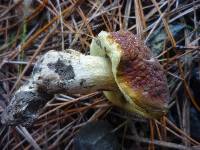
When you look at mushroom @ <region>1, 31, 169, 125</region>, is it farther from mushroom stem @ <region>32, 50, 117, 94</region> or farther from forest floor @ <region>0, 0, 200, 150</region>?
forest floor @ <region>0, 0, 200, 150</region>

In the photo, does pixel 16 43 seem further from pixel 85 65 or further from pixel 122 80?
pixel 122 80

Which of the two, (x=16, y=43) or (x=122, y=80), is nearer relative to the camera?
(x=122, y=80)

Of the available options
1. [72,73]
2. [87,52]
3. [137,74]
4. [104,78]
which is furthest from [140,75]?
[87,52]

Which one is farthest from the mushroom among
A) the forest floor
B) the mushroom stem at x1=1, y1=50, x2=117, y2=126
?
the forest floor

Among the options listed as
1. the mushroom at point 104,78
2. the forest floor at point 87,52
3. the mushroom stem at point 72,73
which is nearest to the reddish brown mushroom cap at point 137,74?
the mushroom at point 104,78

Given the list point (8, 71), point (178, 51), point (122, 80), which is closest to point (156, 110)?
point (122, 80)

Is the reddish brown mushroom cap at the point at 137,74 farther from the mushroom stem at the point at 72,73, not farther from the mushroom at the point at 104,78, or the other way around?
the mushroom stem at the point at 72,73

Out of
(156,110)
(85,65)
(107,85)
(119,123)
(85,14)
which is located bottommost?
(119,123)
